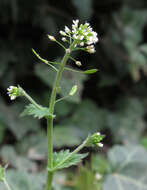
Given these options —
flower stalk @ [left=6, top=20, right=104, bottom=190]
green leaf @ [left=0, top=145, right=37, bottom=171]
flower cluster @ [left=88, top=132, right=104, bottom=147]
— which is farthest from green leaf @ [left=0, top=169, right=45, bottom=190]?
flower cluster @ [left=88, top=132, right=104, bottom=147]

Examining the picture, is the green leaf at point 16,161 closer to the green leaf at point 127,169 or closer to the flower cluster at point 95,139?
the green leaf at point 127,169

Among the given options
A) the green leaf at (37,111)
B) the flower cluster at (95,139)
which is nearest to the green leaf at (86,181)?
the flower cluster at (95,139)

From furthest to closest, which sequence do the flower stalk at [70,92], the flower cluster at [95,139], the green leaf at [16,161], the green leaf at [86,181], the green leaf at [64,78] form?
the green leaf at [64,78]
the green leaf at [16,161]
the green leaf at [86,181]
the flower cluster at [95,139]
the flower stalk at [70,92]

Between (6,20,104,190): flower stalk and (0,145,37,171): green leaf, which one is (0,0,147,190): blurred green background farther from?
(6,20,104,190): flower stalk

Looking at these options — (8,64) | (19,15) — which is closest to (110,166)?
(8,64)

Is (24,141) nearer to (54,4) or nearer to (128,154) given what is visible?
(128,154)

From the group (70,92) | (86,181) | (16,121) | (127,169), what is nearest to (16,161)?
(16,121)
